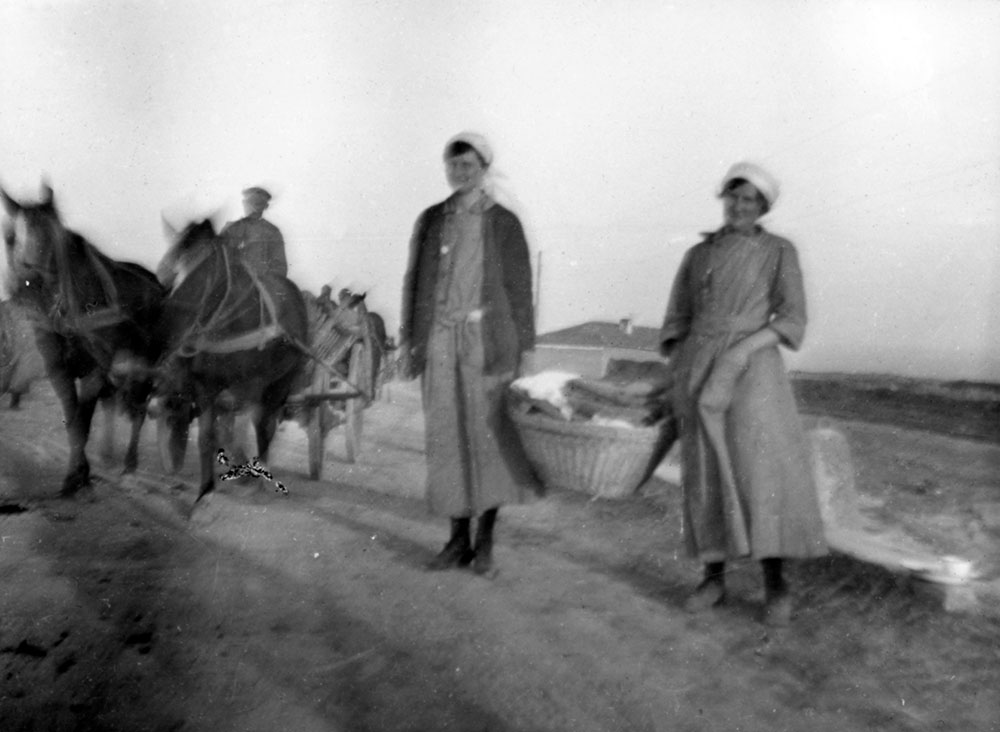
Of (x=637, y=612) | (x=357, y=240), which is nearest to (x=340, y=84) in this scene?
(x=357, y=240)

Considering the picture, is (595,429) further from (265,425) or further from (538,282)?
(265,425)

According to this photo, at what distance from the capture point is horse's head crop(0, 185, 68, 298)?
12.8ft

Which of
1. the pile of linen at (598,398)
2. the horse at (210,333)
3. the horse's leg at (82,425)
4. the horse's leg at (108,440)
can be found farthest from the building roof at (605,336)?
the horse's leg at (108,440)

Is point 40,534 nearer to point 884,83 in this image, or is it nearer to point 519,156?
point 519,156

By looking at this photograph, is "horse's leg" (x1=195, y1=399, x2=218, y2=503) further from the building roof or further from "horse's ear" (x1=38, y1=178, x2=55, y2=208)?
the building roof

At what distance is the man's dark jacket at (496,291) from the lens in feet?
11.3

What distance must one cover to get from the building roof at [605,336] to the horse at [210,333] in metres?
2.08

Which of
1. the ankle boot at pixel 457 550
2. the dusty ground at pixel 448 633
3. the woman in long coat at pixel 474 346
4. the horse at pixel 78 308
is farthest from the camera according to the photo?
the horse at pixel 78 308

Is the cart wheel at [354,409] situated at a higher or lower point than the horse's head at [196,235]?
lower

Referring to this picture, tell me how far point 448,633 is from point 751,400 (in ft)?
5.32

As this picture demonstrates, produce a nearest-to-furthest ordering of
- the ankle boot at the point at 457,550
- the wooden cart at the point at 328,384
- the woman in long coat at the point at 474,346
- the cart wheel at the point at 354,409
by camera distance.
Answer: the woman in long coat at the point at 474,346 → the ankle boot at the point at 457,550 → the wooden cart at the point at 328,384 → the cart wheel at the point at 354,409

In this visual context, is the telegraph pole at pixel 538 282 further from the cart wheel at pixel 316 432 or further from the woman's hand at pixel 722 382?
the cart wheel at pixel 316 432

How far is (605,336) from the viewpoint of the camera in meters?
4.51

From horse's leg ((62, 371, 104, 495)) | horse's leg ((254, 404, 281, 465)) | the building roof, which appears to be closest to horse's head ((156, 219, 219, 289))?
horse's leg ((62, 371, 104, 495))
